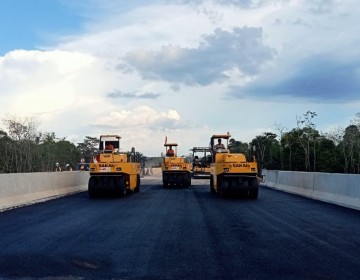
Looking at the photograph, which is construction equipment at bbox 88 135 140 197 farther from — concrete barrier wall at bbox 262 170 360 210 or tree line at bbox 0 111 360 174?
tree line at bbox 0 111 360 174

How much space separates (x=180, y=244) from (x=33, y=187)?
14.1m

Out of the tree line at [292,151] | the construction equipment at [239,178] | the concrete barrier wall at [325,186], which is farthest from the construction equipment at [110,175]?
the tree line at [292,151]

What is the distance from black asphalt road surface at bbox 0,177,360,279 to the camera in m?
8.21

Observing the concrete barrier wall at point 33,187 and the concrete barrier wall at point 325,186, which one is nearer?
the concrete barrier wall at point 325,186

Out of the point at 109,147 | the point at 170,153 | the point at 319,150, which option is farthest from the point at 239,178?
the point at 319,150

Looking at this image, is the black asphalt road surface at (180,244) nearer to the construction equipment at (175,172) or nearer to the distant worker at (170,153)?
the construction equipment at (175,172)

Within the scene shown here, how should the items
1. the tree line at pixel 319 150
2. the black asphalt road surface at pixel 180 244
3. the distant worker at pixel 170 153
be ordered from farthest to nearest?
1. the tree line at pixel 319 150
2. the distant worker at pixel 170 153
3. the black asphalt road surface at pixel 180 244

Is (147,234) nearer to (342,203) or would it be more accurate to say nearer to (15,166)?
(342,203)

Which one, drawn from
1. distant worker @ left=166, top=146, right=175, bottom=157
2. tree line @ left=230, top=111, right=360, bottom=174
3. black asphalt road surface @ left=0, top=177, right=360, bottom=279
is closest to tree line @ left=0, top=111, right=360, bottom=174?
tree line @ left=230, top=111, right=360, bottom=174

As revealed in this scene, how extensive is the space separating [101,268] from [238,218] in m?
7.70

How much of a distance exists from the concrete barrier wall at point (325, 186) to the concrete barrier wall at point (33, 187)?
12.5 m

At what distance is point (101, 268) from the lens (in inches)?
332

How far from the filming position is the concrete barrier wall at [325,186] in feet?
62.6

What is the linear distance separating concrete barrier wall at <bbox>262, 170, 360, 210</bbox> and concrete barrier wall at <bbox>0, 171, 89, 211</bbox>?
1250 centimetres
